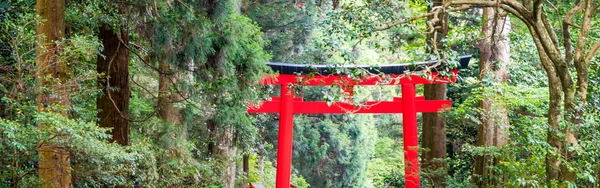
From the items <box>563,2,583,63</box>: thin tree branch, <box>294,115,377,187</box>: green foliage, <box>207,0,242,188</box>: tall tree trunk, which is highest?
<box>563,2,583,63</box>: thin tree branch

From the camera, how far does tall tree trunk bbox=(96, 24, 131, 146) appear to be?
723cm

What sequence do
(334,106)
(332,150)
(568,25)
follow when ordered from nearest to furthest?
(568,25) < (334,106) < (332,150)

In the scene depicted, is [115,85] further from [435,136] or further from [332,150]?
[332,150]

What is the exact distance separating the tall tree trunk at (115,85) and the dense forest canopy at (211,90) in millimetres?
14

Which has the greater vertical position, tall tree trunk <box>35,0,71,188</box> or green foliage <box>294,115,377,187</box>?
tall tree trunk <box>35,0,71,188</box>

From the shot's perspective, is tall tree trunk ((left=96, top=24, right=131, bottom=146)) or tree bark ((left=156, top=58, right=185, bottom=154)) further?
tree bark ((left=156, top=58, right=185, bottom=154))

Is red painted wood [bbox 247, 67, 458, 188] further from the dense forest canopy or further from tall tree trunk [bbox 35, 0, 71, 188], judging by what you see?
tall tree trunk [bbox 35, 0, 71, 188]

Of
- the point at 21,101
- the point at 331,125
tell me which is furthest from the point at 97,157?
the point at 331,125

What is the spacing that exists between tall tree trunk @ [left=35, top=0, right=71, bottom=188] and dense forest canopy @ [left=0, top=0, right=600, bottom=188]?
11 millimetres

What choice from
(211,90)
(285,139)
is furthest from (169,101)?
(285,139)

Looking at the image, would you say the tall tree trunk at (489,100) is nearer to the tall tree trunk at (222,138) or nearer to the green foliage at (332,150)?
the tall tree trunk at (222,138)

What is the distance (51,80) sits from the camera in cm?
539

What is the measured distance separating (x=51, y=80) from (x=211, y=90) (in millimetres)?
2939

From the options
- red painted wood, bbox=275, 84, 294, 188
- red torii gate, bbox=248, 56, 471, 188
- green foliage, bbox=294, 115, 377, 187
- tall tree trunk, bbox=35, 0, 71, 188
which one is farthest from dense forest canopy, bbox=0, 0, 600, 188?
green foliage, bbox=294, 115, 377, 187
